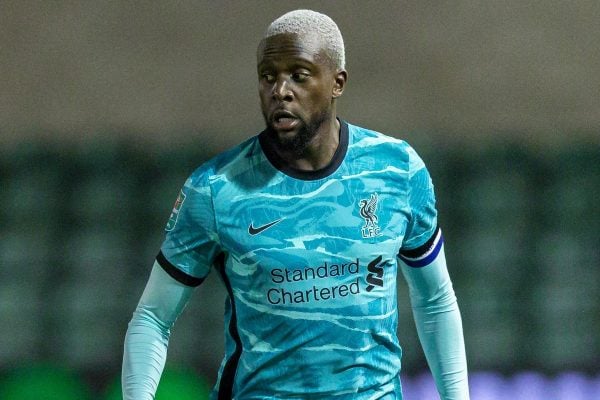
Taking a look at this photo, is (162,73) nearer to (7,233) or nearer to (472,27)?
(7,233)

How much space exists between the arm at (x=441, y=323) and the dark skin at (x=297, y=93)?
1.19 ft

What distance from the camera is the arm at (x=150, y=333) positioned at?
2500mm

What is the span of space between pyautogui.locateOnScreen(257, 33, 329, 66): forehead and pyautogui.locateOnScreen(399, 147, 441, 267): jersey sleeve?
1.11 ft

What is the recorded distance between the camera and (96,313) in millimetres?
5824

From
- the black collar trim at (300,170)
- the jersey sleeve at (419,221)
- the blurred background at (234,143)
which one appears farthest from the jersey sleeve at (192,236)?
the blurred background at (234,143)

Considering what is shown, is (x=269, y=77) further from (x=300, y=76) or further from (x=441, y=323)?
(x=441, y=323)

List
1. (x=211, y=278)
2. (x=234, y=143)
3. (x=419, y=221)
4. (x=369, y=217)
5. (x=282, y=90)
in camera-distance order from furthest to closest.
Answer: (x=234, y=143) → (x=211, y=278) → (x=419, y=221) → (x=369, y=217) → (x=282, y=90)

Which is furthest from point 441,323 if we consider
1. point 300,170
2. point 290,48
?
point 290,48

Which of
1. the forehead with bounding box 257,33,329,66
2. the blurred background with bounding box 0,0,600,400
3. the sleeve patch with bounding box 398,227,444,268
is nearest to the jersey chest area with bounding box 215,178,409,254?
the sleeve patch with bounding box 398,227,444,268

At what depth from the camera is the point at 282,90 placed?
2379mm

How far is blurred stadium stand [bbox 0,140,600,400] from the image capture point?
5758 mm

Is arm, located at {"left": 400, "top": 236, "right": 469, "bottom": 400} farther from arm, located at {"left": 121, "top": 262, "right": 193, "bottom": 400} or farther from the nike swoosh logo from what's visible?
arm, located at {"left": 121, "top": 262, "right": 193, "bottom": 400}

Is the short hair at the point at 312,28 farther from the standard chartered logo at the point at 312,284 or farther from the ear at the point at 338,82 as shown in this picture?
the standard chartered logo at the point at 312,284

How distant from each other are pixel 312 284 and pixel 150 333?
1.18 feet
